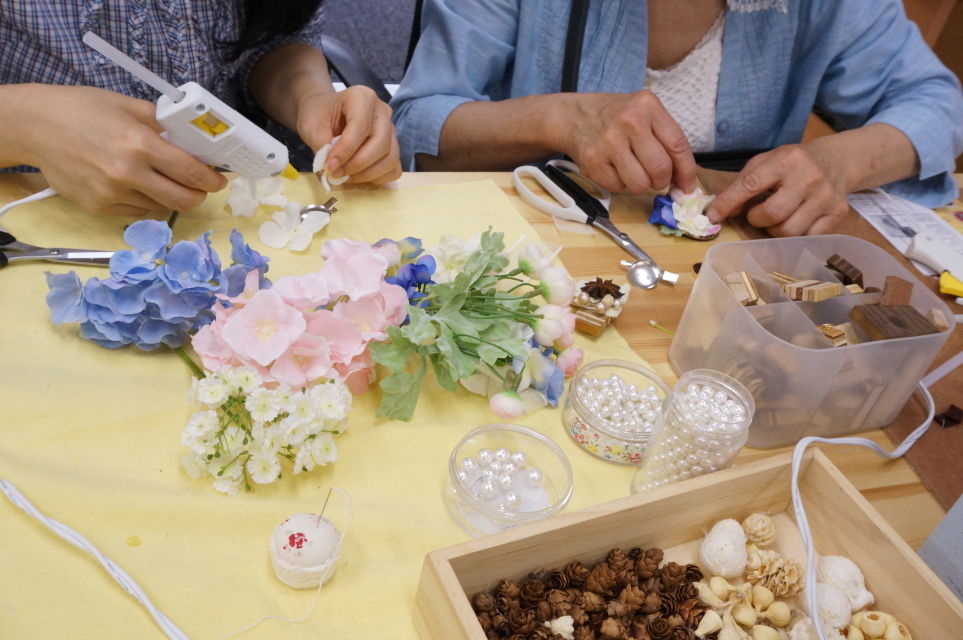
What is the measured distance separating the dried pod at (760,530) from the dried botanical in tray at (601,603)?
7cm

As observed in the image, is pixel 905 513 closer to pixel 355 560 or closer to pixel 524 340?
pixel 524 340

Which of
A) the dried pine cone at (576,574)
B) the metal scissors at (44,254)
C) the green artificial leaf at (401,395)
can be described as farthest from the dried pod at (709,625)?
the metal scissors at (44,254)

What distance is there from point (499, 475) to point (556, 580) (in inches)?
4.9

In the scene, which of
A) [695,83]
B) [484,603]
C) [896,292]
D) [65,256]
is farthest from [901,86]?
[65,256]

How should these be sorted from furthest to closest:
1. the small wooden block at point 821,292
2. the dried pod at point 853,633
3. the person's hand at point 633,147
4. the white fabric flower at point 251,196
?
the person's hand at point 633,147 < the white fabric flower at point 251,196 < the small wooden block at point 821,292 < the dried pod at point 853,633

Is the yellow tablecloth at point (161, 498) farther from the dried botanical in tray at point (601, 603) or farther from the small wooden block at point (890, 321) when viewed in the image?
the small wooden block at point (890, 321)

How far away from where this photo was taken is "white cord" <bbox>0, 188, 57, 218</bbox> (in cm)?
87

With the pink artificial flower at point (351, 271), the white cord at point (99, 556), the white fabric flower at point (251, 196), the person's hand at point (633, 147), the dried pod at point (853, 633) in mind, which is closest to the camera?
the white cord at point (99, 556)

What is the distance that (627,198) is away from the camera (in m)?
1.21

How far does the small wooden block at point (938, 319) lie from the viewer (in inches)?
32.7

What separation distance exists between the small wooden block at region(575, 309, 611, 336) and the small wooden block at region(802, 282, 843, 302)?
24 cm

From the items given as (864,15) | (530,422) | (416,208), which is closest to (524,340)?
(530,422)

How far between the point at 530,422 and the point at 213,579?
0.36 meters

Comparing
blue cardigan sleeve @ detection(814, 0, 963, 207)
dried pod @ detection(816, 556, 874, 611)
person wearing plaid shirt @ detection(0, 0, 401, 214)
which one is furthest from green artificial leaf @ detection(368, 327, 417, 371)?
blue cardigan sleeve @ detection(814, 0, 963, 207)
